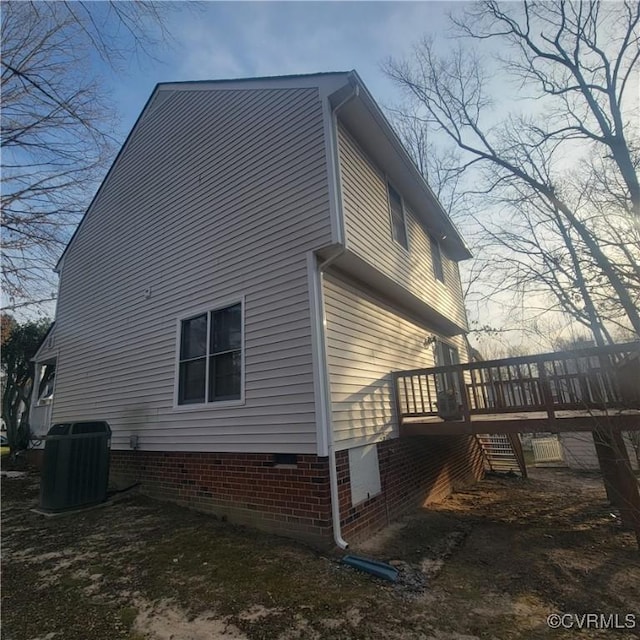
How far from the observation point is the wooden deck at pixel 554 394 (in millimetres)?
4941

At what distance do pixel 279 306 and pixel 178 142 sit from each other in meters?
5.08

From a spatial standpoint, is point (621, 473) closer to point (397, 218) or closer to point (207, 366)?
point (397, 218)

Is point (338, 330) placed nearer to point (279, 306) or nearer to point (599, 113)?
point (279, 306)

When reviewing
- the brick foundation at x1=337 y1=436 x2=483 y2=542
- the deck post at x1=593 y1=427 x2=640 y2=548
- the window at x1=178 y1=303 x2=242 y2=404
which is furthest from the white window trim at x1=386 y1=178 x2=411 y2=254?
the deck post at x1=593 y1=427 x2=640 y2=548

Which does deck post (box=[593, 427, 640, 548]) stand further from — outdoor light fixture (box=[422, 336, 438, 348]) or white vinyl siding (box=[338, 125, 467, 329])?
outdoor light fixture (box=[422, 336, 438, 348])

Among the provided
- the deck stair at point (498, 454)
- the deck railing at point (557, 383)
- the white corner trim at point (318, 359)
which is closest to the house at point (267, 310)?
the white corner trim at point (318, 359)

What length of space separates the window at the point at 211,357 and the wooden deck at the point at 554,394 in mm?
3232

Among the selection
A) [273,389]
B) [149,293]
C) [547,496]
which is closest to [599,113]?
[547,496]

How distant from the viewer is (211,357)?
6176 mm

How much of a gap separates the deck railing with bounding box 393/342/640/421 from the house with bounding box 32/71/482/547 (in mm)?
1400

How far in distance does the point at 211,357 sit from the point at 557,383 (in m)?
5.26

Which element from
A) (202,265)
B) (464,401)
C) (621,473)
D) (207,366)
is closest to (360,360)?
(464,401)

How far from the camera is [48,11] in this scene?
5449mm

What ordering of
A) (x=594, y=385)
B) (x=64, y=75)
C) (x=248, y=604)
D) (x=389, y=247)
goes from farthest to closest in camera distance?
(x=389, y=247) < (x=64, y=75) < (x=594, y=385) < (x=248, y=604)
